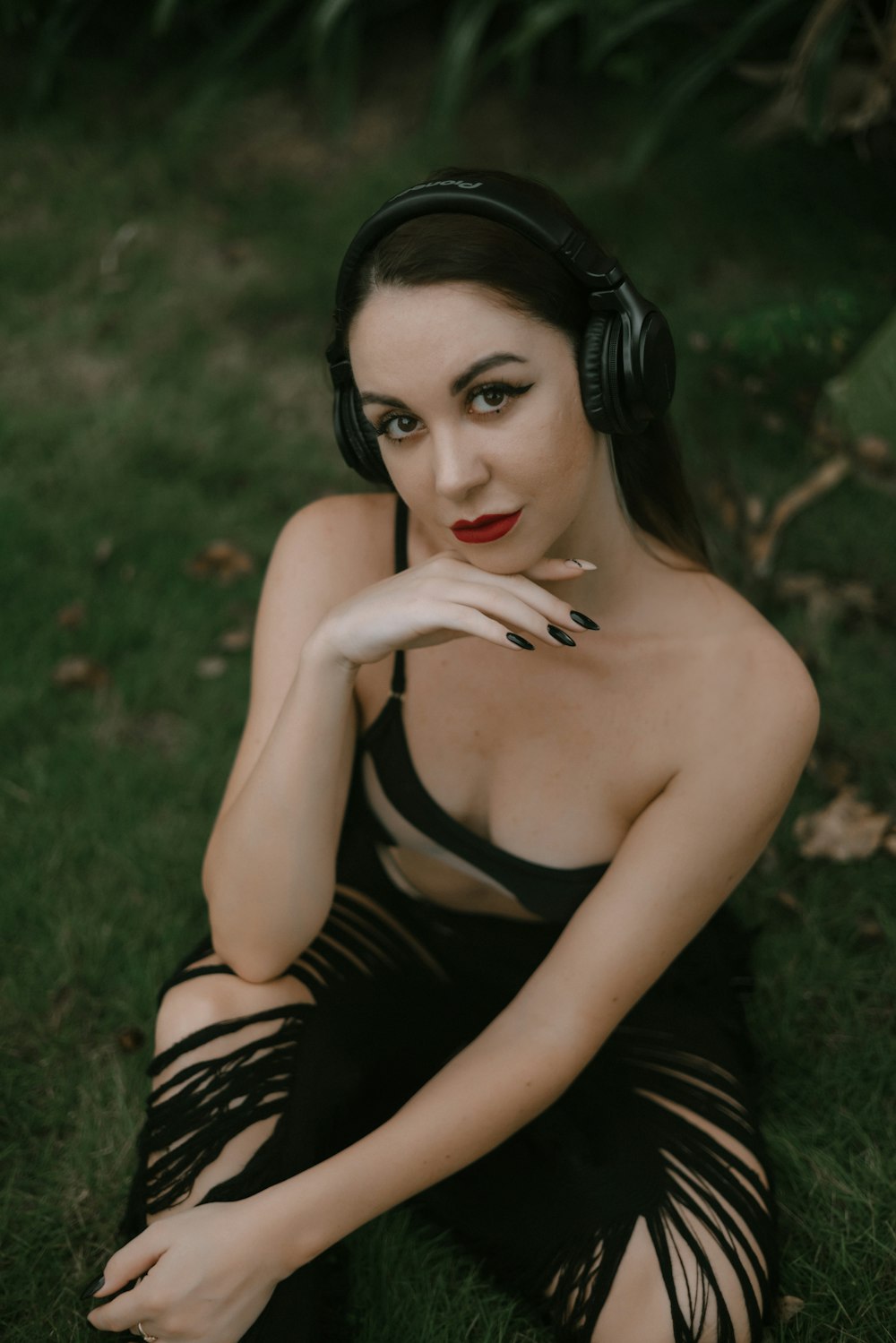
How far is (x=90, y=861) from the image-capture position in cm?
301

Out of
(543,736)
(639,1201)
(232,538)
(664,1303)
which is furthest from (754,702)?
(232,538)

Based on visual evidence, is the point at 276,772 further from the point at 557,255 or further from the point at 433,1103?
the point at 557,255

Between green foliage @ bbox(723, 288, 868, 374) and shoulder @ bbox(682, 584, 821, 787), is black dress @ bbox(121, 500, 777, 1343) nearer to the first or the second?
shoulder @ bbox(682, 584, 821, 787)

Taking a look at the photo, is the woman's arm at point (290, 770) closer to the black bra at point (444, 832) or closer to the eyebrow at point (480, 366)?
the black bra at point (444, 832)

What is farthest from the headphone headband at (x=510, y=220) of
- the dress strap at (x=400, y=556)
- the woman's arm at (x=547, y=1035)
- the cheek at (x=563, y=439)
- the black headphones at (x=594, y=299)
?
the woman's arm at (x=547, y=1035)

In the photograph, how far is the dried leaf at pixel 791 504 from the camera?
12.2ft

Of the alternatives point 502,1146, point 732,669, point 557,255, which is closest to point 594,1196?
point 502,1146

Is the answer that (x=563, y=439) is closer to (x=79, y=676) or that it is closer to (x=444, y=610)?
(x=444, y=610)

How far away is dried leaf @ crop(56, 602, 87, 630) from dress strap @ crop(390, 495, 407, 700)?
1776 mm

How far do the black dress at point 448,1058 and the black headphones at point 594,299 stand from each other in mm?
588

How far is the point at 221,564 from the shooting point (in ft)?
13.0

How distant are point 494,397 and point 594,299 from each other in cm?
20

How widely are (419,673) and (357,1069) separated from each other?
2.40ft

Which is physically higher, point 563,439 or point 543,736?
point 563,439
